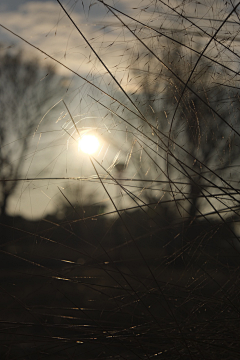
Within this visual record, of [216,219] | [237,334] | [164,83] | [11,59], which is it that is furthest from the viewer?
[11,59]

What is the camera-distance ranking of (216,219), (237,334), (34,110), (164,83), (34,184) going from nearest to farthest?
1. (237,334)
2. (216,219)
3. (34,184)
4. (164,83)
5. (34,110)

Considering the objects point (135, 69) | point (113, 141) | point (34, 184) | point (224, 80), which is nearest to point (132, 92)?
point (135, 69)

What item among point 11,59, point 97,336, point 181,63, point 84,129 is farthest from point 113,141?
point 11,59

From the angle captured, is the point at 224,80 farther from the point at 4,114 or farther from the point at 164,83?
the point at 4,114

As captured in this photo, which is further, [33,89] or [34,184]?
[33,89]

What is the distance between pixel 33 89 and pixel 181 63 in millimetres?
7984

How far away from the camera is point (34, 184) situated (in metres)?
1.03

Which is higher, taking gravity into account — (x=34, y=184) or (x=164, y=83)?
(x=164, y=83)

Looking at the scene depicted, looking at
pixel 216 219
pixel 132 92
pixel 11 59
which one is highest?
pixel 11 59

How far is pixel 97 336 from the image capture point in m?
0.69

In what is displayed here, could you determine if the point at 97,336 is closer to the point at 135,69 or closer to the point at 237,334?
the point at 237,334

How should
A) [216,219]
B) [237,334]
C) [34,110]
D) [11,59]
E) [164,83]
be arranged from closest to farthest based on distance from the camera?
1. [237,334]
2. [216,219]
3. [164,83]
4. [11,59]
5. [34,110]

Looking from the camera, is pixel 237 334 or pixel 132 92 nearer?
pixel 237 334

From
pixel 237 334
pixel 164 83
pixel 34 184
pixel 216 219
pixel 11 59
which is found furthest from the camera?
pixel 11 59
